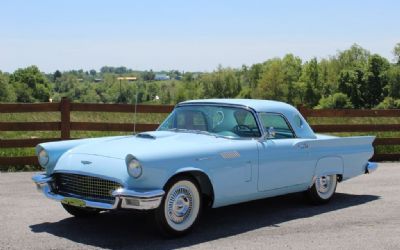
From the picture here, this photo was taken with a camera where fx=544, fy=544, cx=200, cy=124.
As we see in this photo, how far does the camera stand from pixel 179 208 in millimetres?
5590

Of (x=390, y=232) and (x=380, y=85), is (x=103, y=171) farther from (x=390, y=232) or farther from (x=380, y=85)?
(x=380, y=85)

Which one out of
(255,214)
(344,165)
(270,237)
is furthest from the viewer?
(344,165)

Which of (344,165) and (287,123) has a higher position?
(287,123)

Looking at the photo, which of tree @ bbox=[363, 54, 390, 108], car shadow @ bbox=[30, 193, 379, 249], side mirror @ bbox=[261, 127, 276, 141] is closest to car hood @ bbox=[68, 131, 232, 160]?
side mirror @ bbox=[261, 127, 276, 141]

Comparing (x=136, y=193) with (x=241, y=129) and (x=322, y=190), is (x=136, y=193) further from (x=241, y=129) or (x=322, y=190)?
(x=322, y=190)

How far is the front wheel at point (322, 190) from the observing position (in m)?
7.30

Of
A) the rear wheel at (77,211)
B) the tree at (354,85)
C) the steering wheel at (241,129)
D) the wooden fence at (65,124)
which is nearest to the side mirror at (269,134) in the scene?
the steering wheel at (241,129)

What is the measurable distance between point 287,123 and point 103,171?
279 centimetres

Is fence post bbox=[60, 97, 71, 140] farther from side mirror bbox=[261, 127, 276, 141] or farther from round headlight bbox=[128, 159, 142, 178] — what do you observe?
round headlight bbox=[128, 159, 142, 178]

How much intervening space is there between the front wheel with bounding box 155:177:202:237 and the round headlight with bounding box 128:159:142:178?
35 centimetres

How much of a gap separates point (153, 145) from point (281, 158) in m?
1.72

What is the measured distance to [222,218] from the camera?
21.7 ft

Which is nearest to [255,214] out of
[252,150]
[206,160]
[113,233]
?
[252,150]

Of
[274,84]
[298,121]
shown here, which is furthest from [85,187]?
[274,84]
